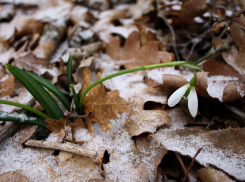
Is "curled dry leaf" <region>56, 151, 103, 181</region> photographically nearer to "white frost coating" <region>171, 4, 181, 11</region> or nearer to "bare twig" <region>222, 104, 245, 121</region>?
"bare twig" <region>222, 104, 245, 121</region>

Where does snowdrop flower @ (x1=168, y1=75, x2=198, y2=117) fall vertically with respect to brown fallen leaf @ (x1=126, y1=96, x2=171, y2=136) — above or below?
above

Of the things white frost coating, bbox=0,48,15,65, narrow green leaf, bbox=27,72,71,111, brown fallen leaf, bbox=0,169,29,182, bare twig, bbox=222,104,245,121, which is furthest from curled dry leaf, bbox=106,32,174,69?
brown fallen leaf, bbox=0,169,29,182

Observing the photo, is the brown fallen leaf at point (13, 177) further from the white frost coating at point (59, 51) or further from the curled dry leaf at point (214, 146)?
the white frost coating at point (59, 51)

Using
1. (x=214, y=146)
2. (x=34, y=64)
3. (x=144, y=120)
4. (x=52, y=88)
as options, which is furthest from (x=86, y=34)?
(x=214, y=146)

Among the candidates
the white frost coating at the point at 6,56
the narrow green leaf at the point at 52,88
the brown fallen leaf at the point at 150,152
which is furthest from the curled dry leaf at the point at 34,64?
the brown fallen leaf at the point at 150,152

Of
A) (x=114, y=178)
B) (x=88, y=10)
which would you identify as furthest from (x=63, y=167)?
(x=88, y=10)
